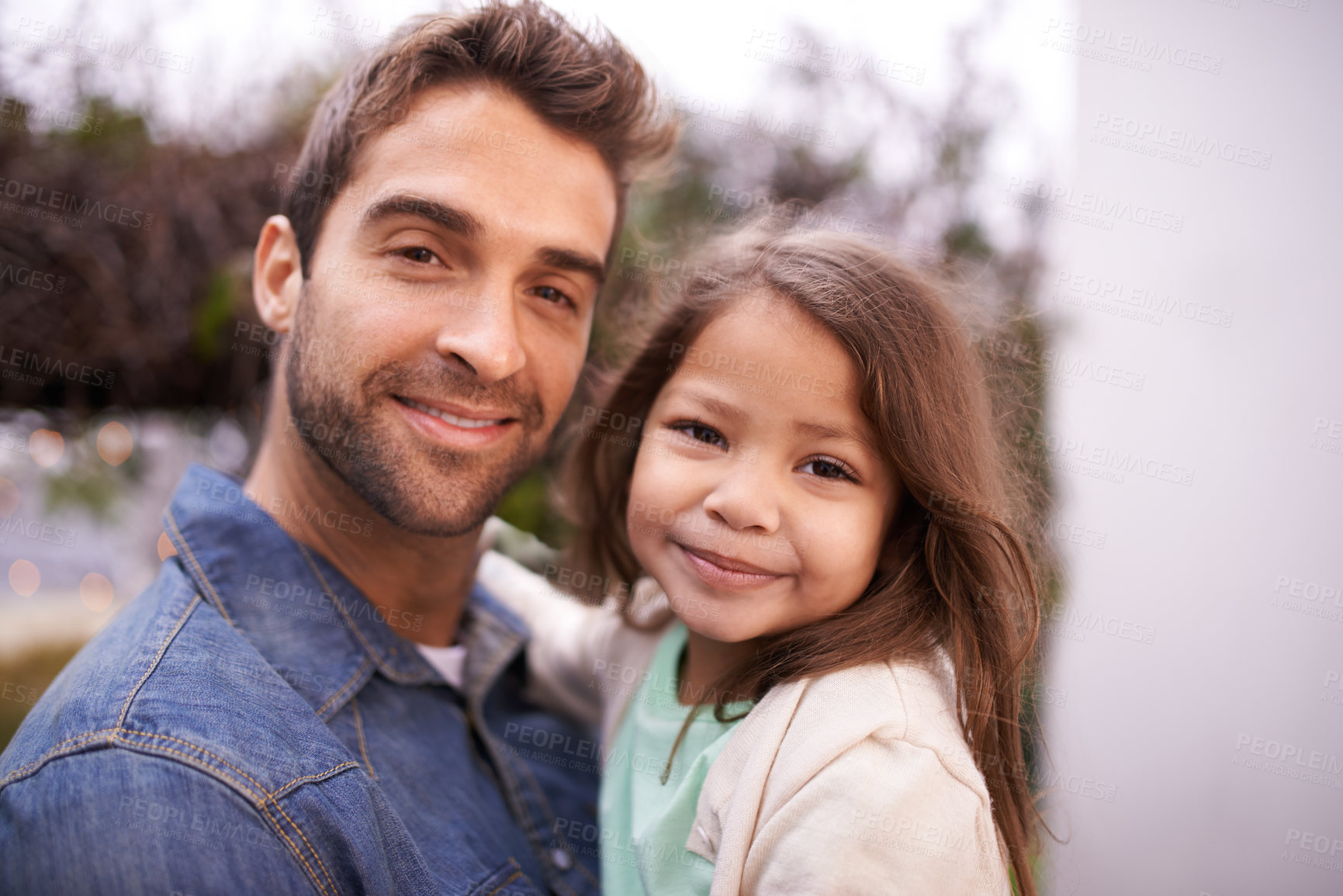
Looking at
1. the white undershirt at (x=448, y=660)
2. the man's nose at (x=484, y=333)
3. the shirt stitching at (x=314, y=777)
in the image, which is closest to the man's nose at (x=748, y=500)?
the man's nose at (x=484, y=333)

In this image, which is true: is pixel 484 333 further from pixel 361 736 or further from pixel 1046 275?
pixel 1046 275

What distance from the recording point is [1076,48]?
2.28 metres

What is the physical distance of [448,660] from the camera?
1970 millimetres

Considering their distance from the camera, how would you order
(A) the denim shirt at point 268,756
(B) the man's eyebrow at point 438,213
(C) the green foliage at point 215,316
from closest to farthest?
(A) the denim shirt at point 268,756 → (B) the man's eyebrow at point 438,213 → (C) the green foliage at point 215,316

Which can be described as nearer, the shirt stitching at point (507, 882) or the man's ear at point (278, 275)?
the shirt stitching at point (507, 882)

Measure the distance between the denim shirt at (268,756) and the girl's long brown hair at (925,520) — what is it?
0.63 meters

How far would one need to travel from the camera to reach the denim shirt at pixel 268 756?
112 centimetres

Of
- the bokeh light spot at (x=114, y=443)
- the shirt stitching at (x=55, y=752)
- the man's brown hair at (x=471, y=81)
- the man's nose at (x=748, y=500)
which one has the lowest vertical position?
the shirt stitching at (x=55, y=752)

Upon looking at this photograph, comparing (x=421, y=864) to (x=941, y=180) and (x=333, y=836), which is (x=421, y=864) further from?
(x=941, y=180)

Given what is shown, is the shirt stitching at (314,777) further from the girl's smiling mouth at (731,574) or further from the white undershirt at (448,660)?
the girl's smiling mouth at (731,574)

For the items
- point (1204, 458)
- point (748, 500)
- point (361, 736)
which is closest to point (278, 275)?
point (361, 736)

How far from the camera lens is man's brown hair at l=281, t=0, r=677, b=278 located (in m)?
1.80

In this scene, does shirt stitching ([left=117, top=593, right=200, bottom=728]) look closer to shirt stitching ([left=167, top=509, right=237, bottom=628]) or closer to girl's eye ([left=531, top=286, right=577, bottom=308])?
shirt stitching ([left=167, top=509, right=237, bottom=628])

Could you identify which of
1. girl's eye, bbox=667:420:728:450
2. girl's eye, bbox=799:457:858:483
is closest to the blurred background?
girl's eye, bbox=799:457:858:483
